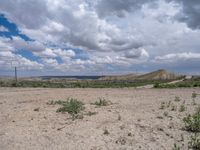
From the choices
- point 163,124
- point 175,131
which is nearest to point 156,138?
point 175,131

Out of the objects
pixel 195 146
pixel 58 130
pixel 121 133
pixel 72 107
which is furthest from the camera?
pixel 72 107

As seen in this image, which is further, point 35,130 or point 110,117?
point 110,117

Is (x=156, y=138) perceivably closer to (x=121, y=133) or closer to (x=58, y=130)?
(x=121, y=133)

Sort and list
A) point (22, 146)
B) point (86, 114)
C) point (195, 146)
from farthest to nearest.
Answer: point (86, 114) < point (22, 146) < point (195, 146)

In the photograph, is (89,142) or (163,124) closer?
(89,142)

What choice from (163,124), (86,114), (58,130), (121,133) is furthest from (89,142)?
(86,114)

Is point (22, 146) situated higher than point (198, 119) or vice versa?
point (198, 119)

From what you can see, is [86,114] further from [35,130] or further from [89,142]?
[89,142]

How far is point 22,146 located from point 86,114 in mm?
4258

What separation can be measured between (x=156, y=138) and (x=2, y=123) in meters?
6.09

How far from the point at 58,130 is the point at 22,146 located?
1.61 m

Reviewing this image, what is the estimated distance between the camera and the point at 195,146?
19.5ft

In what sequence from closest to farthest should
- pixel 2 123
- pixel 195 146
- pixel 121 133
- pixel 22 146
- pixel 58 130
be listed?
pixel 195 146
pixel 22 146
pixel 121 133
pixel 58 130
pixel 2 123

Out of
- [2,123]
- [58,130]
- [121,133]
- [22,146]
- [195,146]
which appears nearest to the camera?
[195,146]
